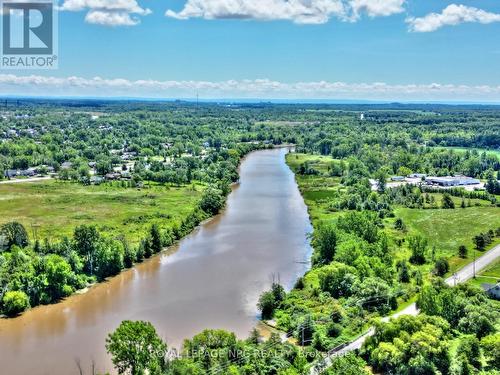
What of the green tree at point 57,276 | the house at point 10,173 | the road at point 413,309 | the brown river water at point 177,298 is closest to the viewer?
the road at point 413,309

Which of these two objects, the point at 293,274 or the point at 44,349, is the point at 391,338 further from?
the point at 44,349

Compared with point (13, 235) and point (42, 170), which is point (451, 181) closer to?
point (13, 235)

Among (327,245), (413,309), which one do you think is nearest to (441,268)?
(327,245)

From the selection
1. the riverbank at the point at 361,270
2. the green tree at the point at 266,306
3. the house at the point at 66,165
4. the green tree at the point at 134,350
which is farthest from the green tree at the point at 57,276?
the house at the point at 66,165

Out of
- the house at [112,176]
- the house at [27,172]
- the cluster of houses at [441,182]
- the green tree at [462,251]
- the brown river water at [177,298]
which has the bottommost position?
the brown river water at [177,298]

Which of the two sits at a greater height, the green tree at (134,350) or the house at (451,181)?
the house at (451,181)

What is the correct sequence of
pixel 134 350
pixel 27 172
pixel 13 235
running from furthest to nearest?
pixel 27 172, pixel 13 235, pixel 134 350

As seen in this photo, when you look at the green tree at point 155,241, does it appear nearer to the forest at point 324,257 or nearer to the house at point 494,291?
the forest at point 324,257
